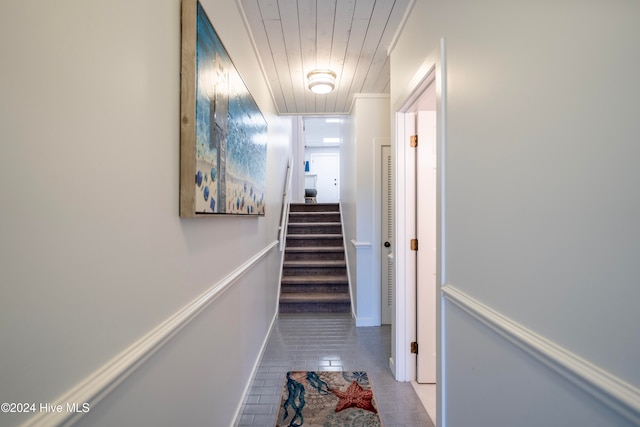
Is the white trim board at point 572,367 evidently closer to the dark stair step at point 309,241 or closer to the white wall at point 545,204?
the white wall at point 545,204

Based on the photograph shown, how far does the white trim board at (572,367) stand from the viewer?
0.54 metres

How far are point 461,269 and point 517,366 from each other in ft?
1.35

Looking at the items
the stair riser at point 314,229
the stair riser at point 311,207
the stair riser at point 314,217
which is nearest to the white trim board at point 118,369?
the stair riser at point 314,229

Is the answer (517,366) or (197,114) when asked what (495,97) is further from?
(197,114)

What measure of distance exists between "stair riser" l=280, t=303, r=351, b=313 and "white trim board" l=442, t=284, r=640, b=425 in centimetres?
283

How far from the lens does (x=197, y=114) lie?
105 centimetres

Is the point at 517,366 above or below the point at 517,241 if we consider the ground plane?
below

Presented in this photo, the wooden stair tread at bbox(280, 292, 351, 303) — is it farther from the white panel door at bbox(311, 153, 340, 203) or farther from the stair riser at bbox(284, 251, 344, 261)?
the white panel door at bbox(311, 153, 340, 203)

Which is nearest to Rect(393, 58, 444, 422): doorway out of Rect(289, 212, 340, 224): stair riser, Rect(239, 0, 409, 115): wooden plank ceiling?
Rect(239, 0, 409, 115): wooden plank ceiling

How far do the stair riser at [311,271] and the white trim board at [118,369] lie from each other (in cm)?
305

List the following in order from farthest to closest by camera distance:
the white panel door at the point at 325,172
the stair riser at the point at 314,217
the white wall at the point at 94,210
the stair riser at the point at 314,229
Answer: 1. the white panel door at the point at 325,172
2. the stair riser at the point at 314,217
3. the stair riser at the point at 314,229
4. the white wall at the point at 94,210

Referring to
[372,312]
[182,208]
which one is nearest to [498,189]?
[182,208]

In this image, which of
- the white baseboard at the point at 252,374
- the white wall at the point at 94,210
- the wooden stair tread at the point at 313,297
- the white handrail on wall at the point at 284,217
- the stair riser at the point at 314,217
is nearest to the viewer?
the white wall at the point at 94,210

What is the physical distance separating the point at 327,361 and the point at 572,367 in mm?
2128
